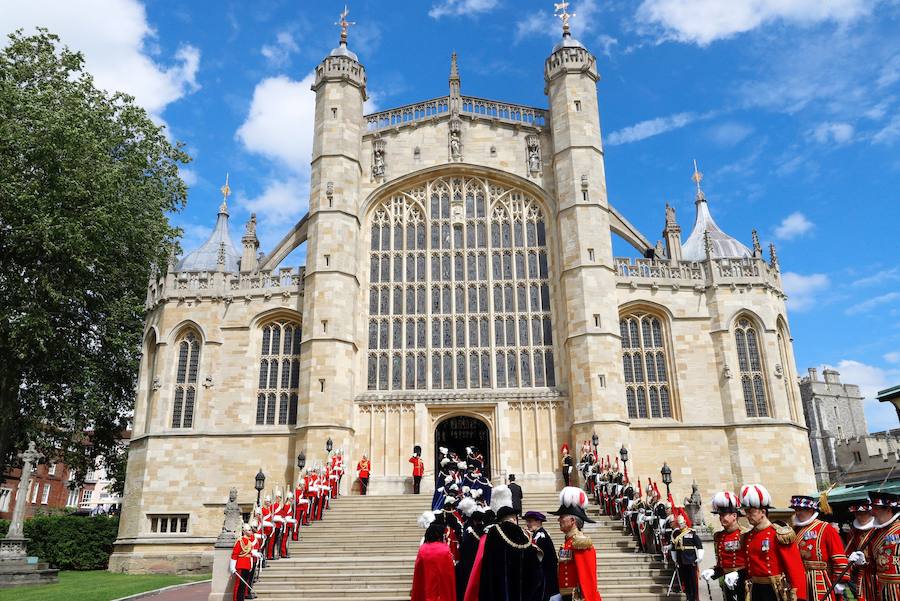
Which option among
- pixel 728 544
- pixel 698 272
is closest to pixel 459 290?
pixel 698 272

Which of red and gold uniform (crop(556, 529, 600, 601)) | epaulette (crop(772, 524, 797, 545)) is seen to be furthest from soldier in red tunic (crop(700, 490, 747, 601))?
red and gold uniform (crop(556, 529, 600, 601))

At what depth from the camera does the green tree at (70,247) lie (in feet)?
70.2

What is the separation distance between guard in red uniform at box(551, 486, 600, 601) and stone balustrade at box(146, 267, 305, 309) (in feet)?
64.0

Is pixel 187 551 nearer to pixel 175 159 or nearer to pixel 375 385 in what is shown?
pixel 375 385

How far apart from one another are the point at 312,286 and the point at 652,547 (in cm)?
1406

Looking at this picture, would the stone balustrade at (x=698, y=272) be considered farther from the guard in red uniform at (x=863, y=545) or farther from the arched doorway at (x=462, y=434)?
the guard in red uniform at (x=863, y=545)

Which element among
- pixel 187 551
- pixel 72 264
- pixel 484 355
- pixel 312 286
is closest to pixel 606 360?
pixel 484 355

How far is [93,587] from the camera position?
17.4 m

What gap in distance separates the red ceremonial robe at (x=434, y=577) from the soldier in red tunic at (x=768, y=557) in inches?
114

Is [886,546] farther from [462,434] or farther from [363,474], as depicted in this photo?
[462,434]

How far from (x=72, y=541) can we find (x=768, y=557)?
24.7 meters

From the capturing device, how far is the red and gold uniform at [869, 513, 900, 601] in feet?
21.3

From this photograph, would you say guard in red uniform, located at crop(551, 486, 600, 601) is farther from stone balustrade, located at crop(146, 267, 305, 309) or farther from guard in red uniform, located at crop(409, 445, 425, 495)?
stone balustrade, located at crop(146, 267, 305, 309)

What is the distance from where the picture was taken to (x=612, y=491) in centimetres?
1775
